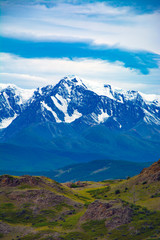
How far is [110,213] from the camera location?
12194 cm

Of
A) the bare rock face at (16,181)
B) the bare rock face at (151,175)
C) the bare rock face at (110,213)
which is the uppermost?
the bare rock face at (16,181)

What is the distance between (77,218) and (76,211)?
901 cm

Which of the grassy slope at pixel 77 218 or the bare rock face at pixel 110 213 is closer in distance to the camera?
the grassy slope at pixel 77 218

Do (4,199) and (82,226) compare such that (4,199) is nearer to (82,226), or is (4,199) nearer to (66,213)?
(66,213)

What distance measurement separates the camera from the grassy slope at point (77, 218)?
4400 inches

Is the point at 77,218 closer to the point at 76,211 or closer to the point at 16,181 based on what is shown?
the point at 76,211

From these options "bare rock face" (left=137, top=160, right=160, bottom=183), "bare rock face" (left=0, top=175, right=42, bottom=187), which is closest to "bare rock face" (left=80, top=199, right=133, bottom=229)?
"bare rock face" (left=137, top=160, right=160, bottom=183)

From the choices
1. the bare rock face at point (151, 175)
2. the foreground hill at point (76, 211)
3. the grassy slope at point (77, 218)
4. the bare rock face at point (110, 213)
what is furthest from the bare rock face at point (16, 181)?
the bare rock face at point (151, 175)

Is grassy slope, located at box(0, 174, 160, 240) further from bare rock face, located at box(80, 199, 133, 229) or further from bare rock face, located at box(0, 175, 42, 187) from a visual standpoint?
bare rock face, located at box(0, 175, 42, 187)

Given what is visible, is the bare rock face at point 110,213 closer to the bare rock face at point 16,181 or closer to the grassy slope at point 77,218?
the grassy slope at point 77,218

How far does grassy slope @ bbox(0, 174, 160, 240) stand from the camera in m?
112

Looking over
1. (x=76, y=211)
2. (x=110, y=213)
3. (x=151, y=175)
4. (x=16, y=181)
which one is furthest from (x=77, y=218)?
(x=151, y=175)

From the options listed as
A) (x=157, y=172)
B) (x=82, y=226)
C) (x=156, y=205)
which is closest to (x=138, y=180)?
(x=157, y=172)

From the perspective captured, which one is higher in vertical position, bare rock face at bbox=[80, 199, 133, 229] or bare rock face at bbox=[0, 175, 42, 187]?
bare rock face at bbox=[0, 175, 42, 187]
